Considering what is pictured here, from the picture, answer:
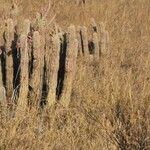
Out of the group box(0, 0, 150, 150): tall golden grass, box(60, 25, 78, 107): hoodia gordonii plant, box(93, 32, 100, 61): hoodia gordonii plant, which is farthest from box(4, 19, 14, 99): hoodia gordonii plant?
box(93, 32, 100, 61): hoodia gordonii plant

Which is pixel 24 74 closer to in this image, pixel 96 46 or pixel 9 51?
pixel 9 51

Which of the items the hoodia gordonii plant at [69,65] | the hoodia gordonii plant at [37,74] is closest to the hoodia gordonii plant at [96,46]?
the hoodia gordonii plant at [69,65]

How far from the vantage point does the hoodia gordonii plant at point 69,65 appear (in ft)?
13.9

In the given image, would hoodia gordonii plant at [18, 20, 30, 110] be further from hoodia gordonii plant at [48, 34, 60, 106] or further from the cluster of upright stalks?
hoodia gordonii plant at [48, 34, 60, 106]

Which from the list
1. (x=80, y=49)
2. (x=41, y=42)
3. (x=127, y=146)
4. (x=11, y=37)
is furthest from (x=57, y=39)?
(x=80, y=49)

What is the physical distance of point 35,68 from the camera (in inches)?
166

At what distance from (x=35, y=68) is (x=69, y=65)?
33cm

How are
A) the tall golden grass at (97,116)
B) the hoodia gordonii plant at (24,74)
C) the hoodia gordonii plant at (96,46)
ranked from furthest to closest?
the hoodia gordonii plant at (96,46)
the hoodia gordonii plant at (24,74)
the tall golden grass at (97,116)

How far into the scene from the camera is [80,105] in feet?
14.2

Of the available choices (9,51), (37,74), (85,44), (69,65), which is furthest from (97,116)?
(85,44)

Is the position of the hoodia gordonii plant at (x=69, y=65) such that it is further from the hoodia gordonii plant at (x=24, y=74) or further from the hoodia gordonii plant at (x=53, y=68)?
the hoodia gordonii plant at (x=24, y=74)

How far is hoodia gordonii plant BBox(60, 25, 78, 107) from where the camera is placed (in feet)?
13.9

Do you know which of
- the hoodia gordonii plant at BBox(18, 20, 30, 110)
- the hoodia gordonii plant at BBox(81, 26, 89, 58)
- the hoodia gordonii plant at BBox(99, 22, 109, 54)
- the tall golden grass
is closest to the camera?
the tall golden grass

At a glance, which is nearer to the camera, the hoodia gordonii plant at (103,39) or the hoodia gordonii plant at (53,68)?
the hoodia gordonii plant at (53,68)
